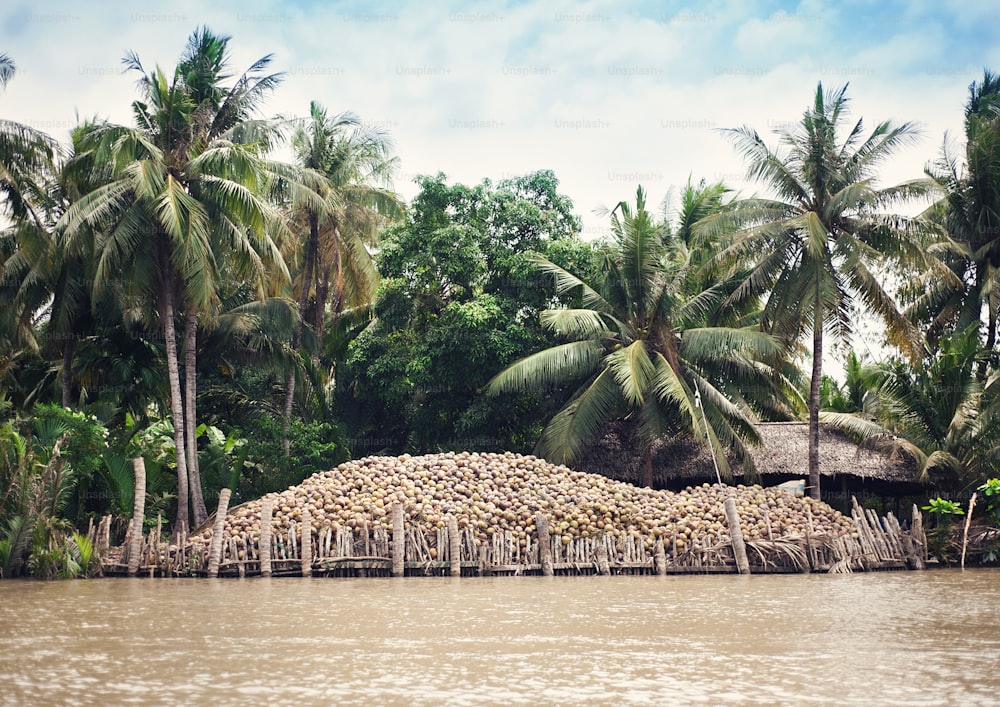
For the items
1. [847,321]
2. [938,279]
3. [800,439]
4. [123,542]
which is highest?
Answer: [938,279]

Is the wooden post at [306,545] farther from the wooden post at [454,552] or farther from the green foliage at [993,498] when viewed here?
the green foliage at [993,498]

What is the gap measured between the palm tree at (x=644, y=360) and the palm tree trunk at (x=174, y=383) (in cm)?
634

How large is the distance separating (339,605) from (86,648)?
3867mm

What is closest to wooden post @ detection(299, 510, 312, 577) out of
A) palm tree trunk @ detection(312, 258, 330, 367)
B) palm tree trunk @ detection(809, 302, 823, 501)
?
palm tree trunk @ detection(312, 258, 330, 367)

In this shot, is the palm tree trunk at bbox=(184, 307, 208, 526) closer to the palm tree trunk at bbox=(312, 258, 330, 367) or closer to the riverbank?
the riverbank

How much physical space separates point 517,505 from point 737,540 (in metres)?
3.71

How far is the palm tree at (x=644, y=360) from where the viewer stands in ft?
68.6

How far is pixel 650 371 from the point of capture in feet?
69.1

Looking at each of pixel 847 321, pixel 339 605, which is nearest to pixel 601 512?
pixel 339 605

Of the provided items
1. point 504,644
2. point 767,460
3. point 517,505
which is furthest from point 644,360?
point 504,644

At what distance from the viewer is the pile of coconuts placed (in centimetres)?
1728

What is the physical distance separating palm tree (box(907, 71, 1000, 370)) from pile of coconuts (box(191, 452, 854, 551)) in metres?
8.88

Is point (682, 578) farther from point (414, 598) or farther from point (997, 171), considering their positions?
point (997, 171)

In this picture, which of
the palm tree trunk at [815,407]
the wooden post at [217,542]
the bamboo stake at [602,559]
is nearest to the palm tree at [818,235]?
the palm tree trunk at [815,407]
